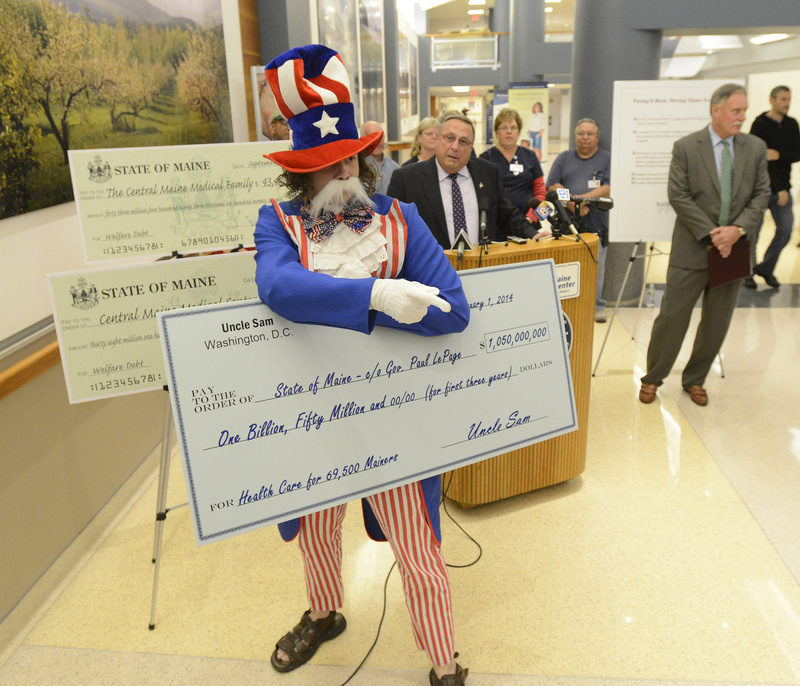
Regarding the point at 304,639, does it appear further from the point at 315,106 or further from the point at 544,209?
the point at 544,209

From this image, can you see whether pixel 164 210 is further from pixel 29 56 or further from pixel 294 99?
pixel 294 99

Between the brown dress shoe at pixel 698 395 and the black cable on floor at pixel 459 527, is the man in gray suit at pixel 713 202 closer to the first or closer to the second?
the brown dress shoe at pixel 698 395

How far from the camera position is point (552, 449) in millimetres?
2877

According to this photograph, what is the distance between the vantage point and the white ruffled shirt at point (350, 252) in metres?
1.54

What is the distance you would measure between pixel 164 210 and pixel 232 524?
4.30ft

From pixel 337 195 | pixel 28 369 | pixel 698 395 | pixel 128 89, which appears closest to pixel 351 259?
pixel 337 195

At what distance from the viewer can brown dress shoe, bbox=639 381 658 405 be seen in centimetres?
389

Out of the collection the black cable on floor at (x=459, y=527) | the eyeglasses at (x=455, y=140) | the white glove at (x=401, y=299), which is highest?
the eyeglasses at (x=455, y=140)

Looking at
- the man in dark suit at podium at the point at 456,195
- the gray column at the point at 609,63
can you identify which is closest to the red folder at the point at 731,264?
the man in dark suit at podium at the point at 456,195

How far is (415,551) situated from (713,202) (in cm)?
278

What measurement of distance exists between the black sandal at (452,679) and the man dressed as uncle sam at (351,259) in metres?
0.07

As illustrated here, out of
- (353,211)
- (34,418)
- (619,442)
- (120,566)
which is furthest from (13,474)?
(619,442)

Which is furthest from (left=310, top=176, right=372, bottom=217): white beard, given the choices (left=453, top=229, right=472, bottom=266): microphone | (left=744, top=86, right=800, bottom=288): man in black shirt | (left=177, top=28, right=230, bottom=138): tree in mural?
(left=744, top=86, right=800, bottom=288): man in black shirt

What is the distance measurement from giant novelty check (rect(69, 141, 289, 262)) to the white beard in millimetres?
997
